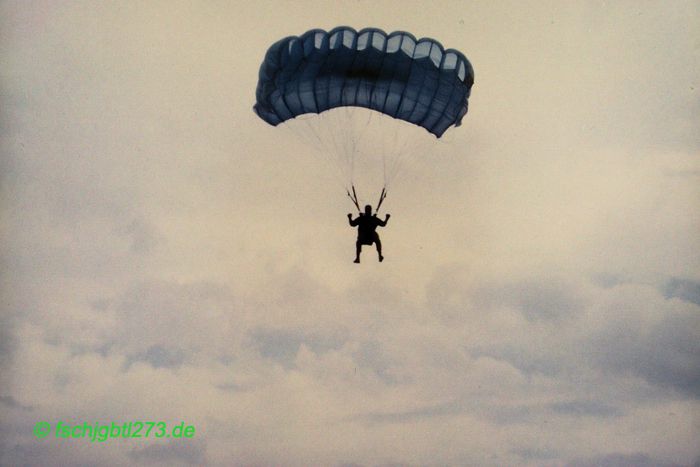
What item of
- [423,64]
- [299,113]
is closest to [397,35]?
[423,64]

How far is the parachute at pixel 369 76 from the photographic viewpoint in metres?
31.0

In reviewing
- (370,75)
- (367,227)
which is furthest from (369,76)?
(367,227)

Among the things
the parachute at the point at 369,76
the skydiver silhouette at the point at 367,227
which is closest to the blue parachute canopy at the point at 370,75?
the parachute at the point at 369,76

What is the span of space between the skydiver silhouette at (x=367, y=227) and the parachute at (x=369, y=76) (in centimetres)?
55

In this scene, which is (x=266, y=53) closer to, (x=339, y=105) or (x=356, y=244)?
(x=339, y=105)

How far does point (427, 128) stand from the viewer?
32.5 meters

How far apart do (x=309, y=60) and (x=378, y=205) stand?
3.79 meters

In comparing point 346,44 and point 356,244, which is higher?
point 346,44

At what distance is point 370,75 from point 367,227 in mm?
3578

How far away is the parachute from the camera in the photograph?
3097 cm

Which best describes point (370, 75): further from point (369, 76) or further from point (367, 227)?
point (367, 227)

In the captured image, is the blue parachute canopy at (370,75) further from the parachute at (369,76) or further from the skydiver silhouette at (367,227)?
the skydiver silhouette at (367,227)

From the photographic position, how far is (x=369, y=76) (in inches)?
1232

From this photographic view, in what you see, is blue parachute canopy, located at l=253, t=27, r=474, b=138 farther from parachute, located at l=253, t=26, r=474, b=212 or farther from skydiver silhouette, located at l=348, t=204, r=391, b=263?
skydiver silhouette, located at l=348, t=204, r=391, b=263
